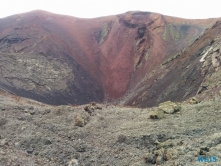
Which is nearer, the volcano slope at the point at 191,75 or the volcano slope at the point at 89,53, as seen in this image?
the volcano slope at the point at 191,75

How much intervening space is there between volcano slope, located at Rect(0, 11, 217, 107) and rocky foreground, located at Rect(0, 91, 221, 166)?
11.1 meters

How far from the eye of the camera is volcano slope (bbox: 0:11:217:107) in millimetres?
30094

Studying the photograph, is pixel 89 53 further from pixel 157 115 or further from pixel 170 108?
pixel 157 115

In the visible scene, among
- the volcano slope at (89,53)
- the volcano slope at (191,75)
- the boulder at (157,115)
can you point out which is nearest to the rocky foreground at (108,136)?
the boulder at (157,115)

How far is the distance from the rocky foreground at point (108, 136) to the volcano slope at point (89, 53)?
11077 mm

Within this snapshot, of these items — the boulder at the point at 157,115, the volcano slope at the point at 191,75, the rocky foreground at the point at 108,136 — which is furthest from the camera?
the volcano slope at the point at 191,75

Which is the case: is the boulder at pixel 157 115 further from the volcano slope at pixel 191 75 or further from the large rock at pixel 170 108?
the volcano slope at pixel 191 75

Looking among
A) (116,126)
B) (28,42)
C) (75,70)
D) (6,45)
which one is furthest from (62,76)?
(116,126)

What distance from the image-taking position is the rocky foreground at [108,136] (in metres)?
9.11

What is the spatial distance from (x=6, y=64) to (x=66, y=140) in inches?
852

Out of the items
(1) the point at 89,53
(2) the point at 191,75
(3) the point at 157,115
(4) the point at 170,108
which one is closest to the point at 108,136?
(3) the point at 157,115

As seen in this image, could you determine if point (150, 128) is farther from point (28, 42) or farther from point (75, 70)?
point (28, 42)

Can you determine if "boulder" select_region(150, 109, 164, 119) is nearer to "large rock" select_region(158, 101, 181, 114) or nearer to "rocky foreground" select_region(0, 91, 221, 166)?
"rocky foreground" select_region(0, 91, 221, 166)

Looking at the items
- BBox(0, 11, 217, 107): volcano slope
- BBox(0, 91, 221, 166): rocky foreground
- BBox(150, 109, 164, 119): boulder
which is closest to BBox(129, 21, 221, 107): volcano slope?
BBox(0, 11, 217, 107): volcano slope
